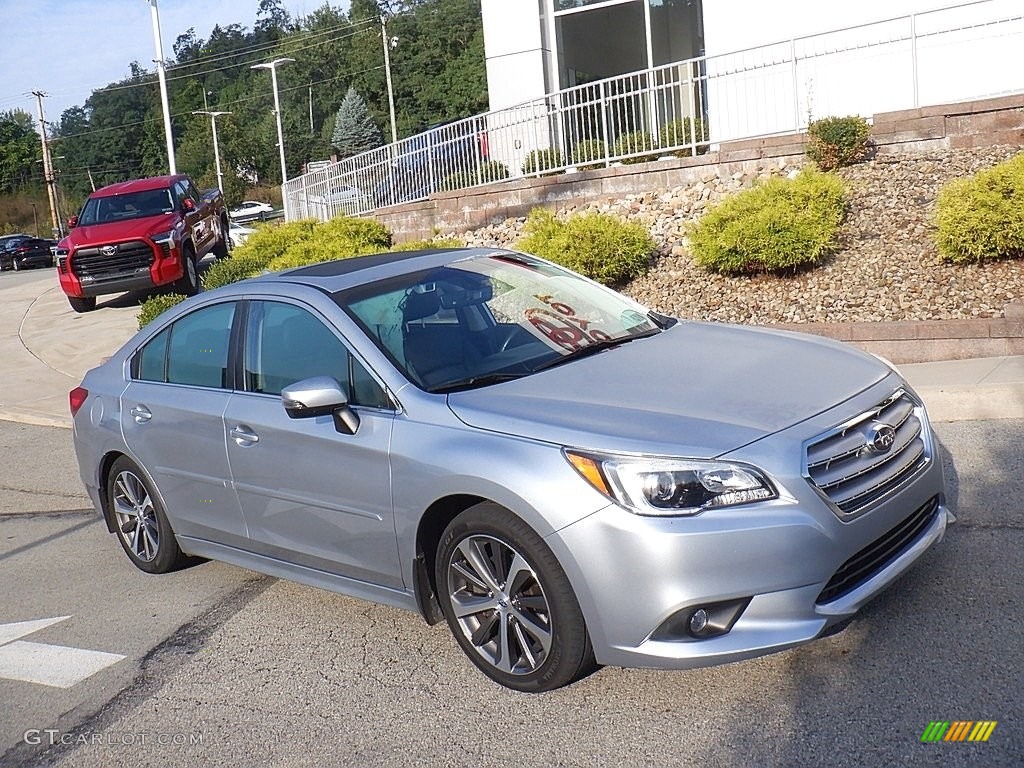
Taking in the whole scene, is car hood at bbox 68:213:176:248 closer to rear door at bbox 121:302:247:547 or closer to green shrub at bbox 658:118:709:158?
green shrub at bbox 658:118:709:158

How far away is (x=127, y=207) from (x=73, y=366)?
544 centimetres

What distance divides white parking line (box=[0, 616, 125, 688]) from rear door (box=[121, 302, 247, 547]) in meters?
0.79

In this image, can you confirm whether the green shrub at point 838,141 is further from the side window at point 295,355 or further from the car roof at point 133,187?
the car roof at point 133,187

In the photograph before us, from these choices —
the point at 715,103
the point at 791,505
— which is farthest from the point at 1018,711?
the point at 715,103

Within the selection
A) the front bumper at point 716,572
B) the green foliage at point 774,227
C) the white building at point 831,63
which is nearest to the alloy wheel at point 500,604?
the front bumper at point 716,572

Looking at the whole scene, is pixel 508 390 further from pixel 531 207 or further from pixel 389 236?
pixel 389 236

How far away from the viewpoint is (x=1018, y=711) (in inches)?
147

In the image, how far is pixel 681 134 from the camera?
15875 millimetres

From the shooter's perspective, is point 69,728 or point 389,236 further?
point 389,236

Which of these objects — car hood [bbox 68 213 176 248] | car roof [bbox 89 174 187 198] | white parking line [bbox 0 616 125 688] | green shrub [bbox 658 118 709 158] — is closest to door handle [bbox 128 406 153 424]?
white parking line [bbox 0 616 125 688]

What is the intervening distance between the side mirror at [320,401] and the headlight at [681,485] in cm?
125

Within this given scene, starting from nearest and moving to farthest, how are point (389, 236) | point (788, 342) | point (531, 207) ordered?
point (788, 342)
point (531, 207)
point (389, 236)

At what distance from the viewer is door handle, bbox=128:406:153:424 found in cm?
595

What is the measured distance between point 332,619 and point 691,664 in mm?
2115
